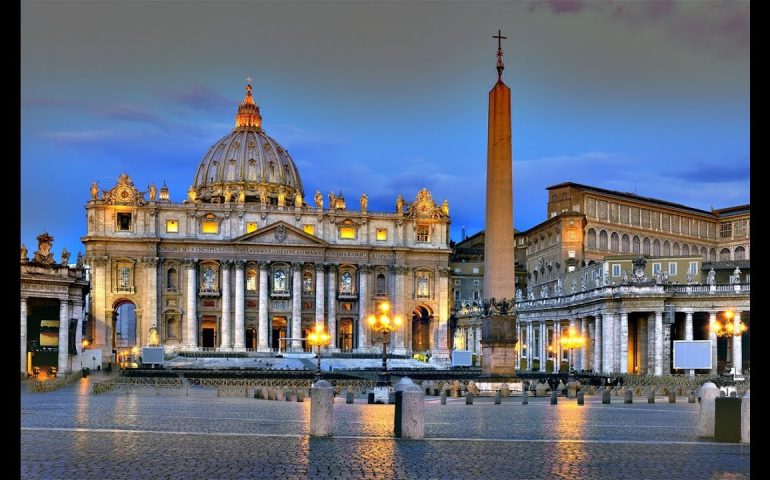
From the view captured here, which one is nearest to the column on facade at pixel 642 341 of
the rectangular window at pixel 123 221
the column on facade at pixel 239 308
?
the column on facade at pixel 239 308

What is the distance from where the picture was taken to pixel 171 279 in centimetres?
10769

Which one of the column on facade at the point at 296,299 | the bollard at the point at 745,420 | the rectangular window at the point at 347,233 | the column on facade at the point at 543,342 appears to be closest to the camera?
the bollard at the point at 745,420

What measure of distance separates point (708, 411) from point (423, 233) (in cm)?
9713

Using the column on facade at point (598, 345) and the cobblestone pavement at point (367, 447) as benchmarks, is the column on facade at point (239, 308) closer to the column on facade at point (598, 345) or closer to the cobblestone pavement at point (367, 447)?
the column on facade at point (598, 345)

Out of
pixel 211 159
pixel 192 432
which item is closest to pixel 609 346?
pixel 192 432

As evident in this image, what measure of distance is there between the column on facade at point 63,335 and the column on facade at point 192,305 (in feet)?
150

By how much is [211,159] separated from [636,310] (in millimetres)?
95959

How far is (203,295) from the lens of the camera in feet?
354

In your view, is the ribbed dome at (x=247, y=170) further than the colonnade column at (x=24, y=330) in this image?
Yes

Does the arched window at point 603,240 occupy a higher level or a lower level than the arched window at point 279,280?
higher

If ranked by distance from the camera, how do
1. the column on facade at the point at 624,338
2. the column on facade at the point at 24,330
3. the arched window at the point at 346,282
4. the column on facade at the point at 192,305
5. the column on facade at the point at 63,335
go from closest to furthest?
the column on facade at the point at 24,330
the column on facade at the point at 63,335
the column on facade at the point at 624,338
the column on facade at the point at 192,305
the arched window at the point at 346,282

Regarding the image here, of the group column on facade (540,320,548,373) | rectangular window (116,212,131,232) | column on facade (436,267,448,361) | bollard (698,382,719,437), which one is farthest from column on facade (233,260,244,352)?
bollard (698,382,719,437)

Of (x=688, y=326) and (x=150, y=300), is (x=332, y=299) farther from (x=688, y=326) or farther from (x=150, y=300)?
(x=688, y=326)

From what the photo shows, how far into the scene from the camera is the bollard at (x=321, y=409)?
19.0 metres
